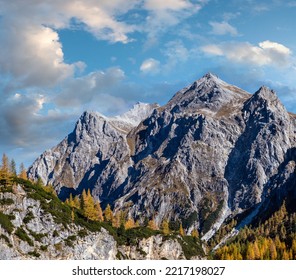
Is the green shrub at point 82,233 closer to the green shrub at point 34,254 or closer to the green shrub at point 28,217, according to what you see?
the green shrub at point 28,217

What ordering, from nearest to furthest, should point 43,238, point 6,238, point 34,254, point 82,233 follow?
point 6,238 < point 34,254 < point 43,238 < point 82,233

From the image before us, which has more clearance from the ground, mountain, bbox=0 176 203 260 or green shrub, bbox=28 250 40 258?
mountain, bbox=0 176 203 260

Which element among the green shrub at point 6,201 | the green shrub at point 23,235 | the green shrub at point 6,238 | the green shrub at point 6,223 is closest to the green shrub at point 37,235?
the green shrub at point 23,235

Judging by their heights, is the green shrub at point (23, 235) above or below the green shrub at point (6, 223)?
below

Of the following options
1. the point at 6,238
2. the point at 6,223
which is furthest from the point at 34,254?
the point at 6,223

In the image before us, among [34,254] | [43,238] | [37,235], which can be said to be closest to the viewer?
[34,254]

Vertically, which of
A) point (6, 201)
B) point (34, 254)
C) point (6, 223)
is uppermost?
point (6, 201)

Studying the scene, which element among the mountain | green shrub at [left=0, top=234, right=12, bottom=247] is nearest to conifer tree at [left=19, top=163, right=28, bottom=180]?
the mountain

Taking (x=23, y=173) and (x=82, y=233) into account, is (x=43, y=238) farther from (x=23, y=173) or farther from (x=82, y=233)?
(x=23, y=173)

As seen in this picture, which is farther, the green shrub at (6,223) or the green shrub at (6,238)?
the green shrub at (6,223)

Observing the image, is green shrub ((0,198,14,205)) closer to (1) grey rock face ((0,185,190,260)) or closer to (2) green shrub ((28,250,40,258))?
(1) grey rock face ((0,185,190,260))

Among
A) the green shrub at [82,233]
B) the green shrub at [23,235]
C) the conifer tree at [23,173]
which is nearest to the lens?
the green shrub at [23,235]
